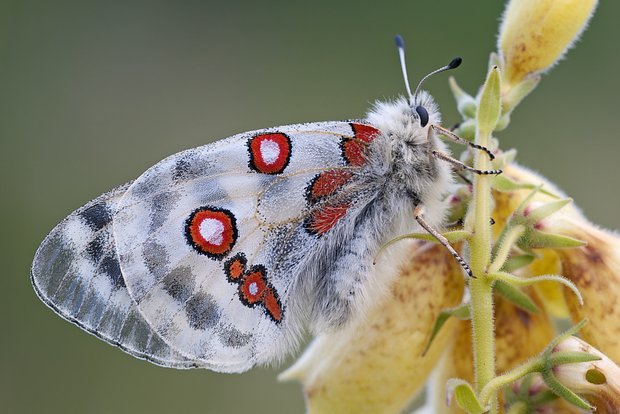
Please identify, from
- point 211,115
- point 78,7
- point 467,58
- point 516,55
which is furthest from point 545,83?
point 516,55

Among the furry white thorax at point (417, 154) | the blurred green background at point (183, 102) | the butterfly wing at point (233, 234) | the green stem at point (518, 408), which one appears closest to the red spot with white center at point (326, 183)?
the butterfly wing at point (233, 234)

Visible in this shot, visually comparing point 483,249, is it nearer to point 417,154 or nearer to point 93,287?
point 417,154

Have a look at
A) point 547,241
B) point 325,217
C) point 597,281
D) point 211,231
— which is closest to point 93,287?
point 211,231

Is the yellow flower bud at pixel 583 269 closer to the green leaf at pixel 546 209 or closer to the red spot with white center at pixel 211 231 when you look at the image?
the green leaf at pixel 546 209

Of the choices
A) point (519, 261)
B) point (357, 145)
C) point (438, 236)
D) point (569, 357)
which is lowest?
point (569, 357)

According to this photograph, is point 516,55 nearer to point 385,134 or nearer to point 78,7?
point 385,134

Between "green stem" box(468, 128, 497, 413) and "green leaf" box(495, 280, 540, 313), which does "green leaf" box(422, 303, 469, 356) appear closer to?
"green leaf" box(495, 280, 540, 313)
